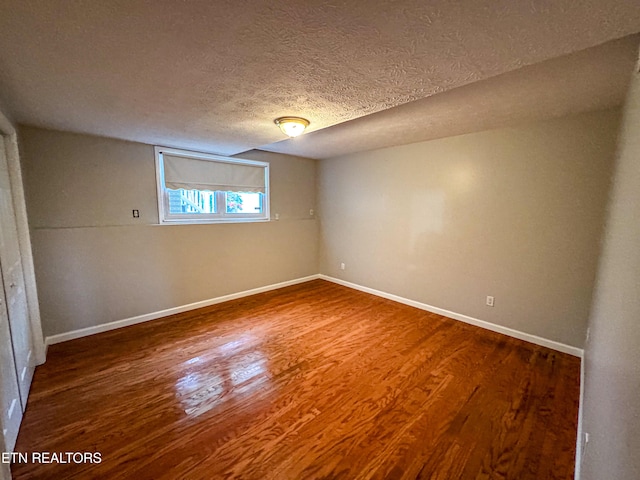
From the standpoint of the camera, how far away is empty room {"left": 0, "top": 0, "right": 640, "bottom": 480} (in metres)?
1.14

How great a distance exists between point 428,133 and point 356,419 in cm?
297

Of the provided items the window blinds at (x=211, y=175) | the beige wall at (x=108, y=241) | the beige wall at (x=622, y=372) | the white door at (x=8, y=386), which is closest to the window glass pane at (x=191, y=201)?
the window blinds at (x=211, y=175)

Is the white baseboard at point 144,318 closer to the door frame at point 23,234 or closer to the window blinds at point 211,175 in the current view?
the door frame at point 23,234

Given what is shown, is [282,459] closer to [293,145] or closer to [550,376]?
[550,376]

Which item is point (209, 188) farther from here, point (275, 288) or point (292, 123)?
point (292, 123)

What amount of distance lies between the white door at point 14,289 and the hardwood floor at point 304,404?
182 mm

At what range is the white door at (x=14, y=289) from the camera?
184 centimetres

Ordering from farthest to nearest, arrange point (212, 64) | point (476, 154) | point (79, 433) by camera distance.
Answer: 1. point (476, 154)
2. point (79, 433)
3. point (212, 64)

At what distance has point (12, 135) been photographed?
7.17 ft

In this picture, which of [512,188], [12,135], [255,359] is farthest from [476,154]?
[12,135]

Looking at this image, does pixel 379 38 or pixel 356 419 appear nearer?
pixel 379 38

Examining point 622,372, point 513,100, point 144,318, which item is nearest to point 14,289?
point 144,318

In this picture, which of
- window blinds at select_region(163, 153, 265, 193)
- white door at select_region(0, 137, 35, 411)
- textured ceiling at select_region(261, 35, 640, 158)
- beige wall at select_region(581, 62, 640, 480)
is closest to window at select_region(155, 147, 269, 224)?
window blinds at select_region(163, 153, 265, 193)

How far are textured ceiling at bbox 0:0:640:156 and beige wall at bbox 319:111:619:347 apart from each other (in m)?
1.71
